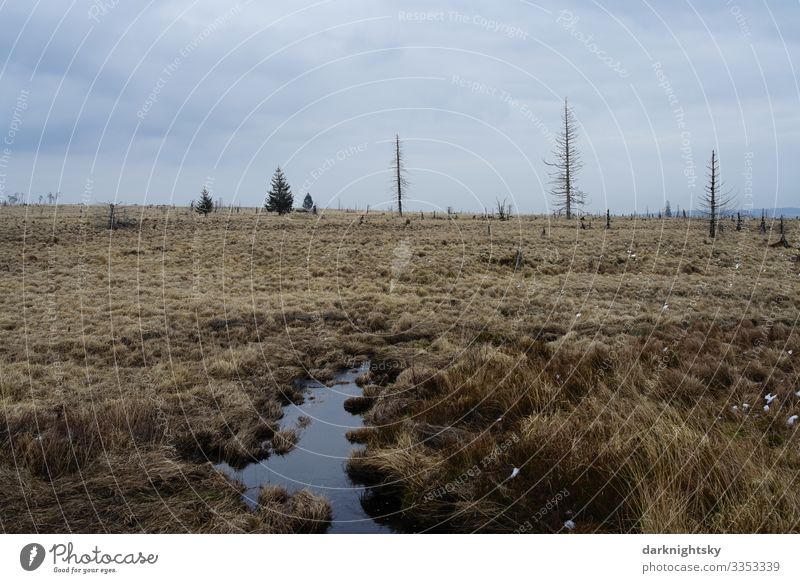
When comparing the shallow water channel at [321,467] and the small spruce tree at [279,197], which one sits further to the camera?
the small spruce tree at [279,197]

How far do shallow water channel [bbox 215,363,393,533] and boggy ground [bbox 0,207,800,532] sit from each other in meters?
0.25

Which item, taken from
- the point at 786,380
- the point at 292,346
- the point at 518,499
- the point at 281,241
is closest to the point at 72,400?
the point at 292,346

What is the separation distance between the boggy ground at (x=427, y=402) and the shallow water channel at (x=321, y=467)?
0.25 metres

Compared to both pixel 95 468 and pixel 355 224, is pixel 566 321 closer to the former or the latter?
pixel 95 468

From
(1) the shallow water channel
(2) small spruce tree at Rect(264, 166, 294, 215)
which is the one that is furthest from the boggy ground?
(2) small spruce tree at Rect(264, 166, 294, 215)

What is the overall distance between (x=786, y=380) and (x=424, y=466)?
5.85m

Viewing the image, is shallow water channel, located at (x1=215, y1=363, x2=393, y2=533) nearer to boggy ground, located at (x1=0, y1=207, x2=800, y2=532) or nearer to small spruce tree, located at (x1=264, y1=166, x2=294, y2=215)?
boggy ground, located at (x1=0, y1=207, x2=800, y2=532)

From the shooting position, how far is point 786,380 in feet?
23.7

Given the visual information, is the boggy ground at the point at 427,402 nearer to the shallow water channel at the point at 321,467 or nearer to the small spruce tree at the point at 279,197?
the shallow water channel at the point at 321,467

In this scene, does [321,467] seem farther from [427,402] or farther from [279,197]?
[279,197]

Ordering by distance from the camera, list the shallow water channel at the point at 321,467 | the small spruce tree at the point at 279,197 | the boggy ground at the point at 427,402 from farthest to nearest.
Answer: the small spruce tree at the point at 279,197 → the shallow water channel at the point at 321,467 → the boggy ground at the point at 427,402

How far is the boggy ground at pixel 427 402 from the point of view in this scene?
16.5ft

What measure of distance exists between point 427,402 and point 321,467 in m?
2.22

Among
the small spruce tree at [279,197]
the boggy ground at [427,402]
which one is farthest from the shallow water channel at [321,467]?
the small spruce tree at [279,197]
